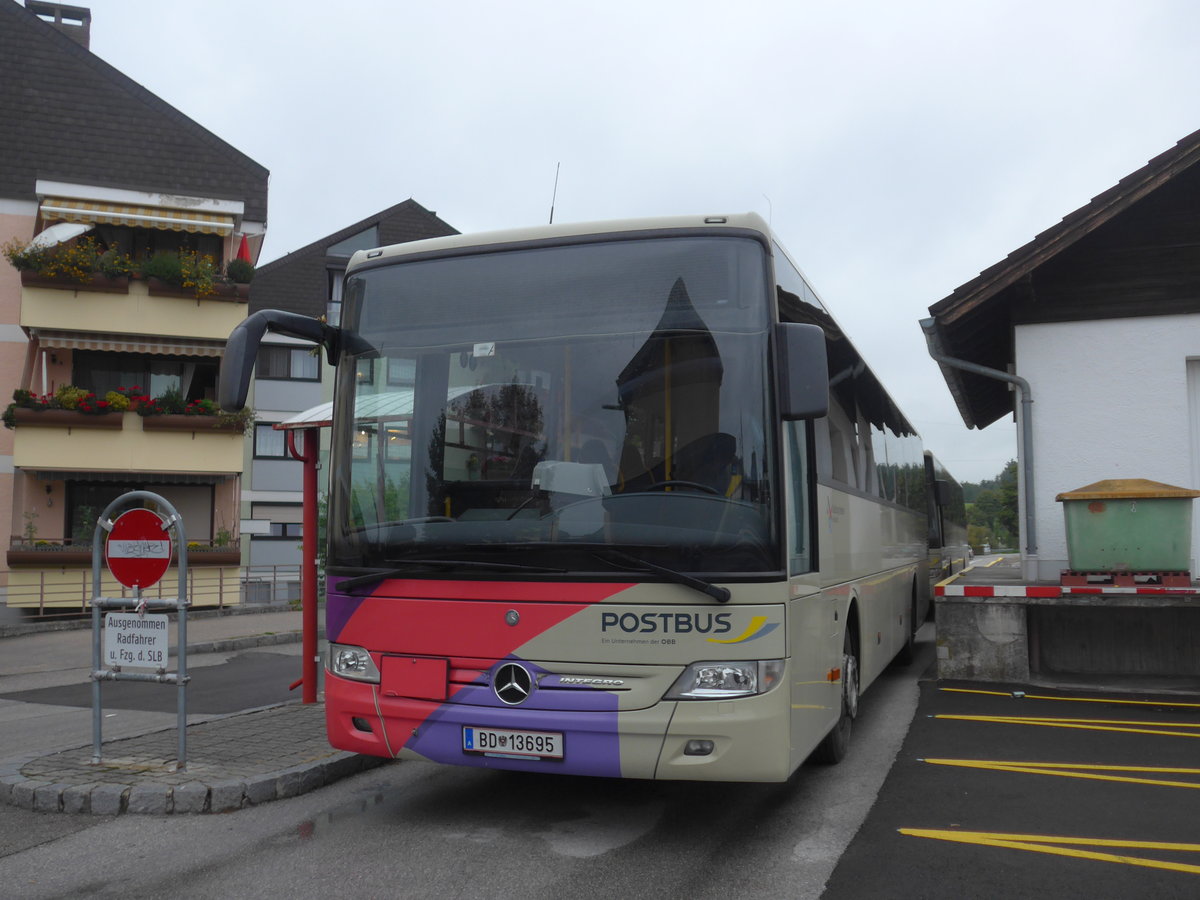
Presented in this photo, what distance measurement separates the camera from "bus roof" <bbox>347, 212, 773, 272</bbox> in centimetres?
549

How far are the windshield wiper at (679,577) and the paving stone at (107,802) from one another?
125 inches

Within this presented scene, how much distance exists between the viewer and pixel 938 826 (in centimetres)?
552

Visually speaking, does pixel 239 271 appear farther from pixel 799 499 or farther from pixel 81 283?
pixel 799 499

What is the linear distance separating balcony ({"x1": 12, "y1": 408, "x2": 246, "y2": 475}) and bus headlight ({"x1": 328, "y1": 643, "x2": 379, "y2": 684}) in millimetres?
21519

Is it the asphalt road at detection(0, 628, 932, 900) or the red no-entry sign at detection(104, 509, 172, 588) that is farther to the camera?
the red no-entry sign at detection(104, 509, 172, 588)

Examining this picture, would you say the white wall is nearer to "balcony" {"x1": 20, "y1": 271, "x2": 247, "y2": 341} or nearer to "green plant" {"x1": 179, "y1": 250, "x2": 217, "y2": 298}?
"green plant" {"x1": 179, "y1": 250, "x2": 217, "y2": 298}

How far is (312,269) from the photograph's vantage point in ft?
134

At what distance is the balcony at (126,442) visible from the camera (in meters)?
24.6

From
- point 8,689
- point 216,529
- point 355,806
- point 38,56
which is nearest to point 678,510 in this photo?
point 355,806

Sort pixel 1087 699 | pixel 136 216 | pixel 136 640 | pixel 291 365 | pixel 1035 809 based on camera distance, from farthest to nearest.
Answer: pixel 291 365 → pixel 136 216 → pixel 1087 699 → pixel 136 640 → pixel 1035 809

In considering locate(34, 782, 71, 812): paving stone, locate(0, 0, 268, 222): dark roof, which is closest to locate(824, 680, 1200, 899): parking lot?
locate(34, 782, 71, 812): paving stone

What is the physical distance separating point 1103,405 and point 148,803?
10.5 m

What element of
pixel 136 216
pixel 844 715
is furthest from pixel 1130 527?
pixel 136 216

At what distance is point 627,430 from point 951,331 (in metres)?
9.13
